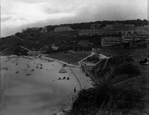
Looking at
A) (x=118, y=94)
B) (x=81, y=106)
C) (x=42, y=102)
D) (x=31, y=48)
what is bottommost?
(x=31, y=48)

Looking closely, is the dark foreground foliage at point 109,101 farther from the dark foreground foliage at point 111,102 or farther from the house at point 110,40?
the house at point 110,40

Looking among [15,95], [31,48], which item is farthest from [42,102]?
[31,48]

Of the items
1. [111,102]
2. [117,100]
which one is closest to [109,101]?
[111,102]

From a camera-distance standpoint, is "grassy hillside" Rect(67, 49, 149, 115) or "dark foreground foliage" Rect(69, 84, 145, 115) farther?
"dark foreground foliage" Rect(69, 84, 145, 115)

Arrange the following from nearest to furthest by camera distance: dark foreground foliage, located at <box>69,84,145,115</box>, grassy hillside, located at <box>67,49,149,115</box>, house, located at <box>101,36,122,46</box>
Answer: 1. grassy hillside, located at <box>67,49,149,115</box>
2. dark foreground foliage, located at <box>69,84,145,115</box>
3. house, located at <box>101,36,122,46</box>

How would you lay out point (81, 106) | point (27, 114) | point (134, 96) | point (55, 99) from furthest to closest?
point (55, 99) < point (27, 114) < point (81, 106) < point (134, 96)

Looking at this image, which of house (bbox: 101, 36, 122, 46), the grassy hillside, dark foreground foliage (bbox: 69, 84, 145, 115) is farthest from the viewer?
house (bbox: 101, 36, 122, 46)

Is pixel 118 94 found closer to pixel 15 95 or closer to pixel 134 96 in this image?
pixel 134 96

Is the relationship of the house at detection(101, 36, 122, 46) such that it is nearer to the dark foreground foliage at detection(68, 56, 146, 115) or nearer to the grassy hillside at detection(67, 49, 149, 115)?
the grassy hillside at detection(67, 49, 149, 115)

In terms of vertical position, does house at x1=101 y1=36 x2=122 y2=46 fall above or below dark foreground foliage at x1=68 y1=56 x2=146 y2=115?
below

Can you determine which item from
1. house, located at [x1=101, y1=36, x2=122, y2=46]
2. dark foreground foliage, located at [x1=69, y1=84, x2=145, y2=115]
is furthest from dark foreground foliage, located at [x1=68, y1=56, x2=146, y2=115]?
house, located at [x1=101, y1=36, x2=122, y2=46]

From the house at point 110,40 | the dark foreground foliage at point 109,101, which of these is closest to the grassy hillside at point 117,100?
the dark foreground foliage at point 109,101
